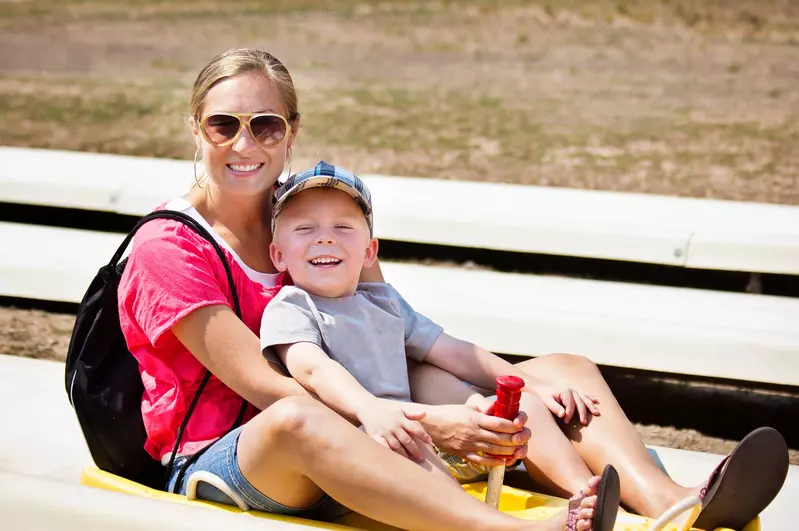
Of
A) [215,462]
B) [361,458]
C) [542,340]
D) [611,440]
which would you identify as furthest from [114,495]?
[542,340]

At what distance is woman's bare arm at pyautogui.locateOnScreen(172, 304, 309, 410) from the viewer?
2.04 m

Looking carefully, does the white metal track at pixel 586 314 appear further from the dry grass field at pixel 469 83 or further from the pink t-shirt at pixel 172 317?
the dry grass field at pixel 469 83

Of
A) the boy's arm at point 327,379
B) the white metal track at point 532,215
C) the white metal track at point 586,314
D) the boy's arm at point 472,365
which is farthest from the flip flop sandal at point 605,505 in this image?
the white metal track at point 532,215

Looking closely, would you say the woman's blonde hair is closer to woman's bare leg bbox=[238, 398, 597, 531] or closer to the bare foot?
woman's bare leg bbox=[238, 398, 597, 531]

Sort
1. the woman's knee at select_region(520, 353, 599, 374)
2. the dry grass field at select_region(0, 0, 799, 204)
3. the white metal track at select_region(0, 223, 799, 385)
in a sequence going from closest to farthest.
→ the woman's knee at select_region(520, 353, 599, 374)
the white metal track at select_region(0, 223, 799, 385)
the dry grass field at select_region(0, 0, 799, 204)

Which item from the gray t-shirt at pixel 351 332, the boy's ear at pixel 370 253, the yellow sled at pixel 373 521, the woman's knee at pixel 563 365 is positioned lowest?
the yellow sled at pixel 373 521

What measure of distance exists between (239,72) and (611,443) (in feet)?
3.73

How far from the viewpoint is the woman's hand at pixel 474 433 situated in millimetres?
1990

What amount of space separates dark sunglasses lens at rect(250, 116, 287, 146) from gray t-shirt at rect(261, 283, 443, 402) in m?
0.32

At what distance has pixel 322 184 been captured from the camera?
7.02ft

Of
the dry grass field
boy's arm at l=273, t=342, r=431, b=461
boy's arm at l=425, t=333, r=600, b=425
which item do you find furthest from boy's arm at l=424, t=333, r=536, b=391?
the dry grass field

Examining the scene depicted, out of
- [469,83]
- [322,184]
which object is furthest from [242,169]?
[469,83]

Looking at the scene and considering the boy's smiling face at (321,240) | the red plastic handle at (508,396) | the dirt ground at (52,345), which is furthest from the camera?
the dirt ground at (52,345)

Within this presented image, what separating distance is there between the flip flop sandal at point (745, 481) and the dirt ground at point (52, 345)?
1.32 m
